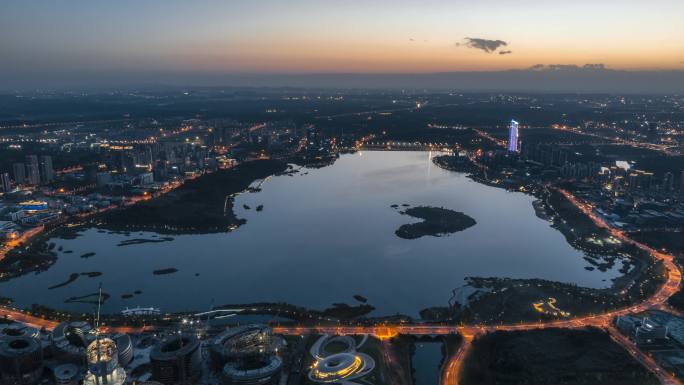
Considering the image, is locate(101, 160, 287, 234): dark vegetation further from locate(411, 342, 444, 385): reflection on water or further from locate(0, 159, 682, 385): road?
locate(411, 342, 444, 385): reflection on water

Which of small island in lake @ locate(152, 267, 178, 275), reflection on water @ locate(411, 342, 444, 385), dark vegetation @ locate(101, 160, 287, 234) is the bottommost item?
reflection on water @ locate(411, 342, 444, 385)

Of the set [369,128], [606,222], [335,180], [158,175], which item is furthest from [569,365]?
[369,128]

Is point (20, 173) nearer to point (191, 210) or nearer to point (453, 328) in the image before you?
point (191, 210)

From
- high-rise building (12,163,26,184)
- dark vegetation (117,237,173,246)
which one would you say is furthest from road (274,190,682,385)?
high-rise building (12,163,26,184)

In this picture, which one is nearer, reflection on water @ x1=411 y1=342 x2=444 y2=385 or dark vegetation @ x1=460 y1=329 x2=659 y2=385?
dark vegetation @ x1=460 y1=329 x2=659 y2=385

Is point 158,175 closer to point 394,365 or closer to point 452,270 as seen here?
point 452,270
